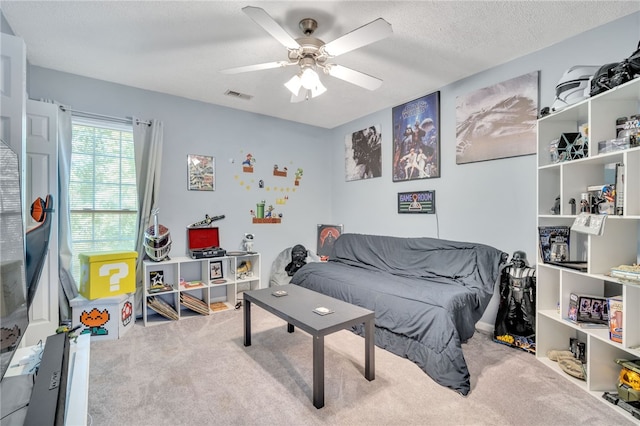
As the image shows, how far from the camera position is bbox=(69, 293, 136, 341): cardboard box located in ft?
8.75

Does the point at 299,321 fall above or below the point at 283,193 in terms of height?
below

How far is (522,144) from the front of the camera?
267 centimetres

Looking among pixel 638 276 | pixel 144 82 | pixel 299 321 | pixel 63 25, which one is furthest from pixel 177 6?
pixel 638 276

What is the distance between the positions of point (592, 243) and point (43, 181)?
3.91 m

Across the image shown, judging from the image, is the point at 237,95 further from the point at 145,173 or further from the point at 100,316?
the point at 100,316

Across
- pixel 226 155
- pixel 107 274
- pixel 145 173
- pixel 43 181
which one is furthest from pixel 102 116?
pixel 107 274

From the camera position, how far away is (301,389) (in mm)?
1966

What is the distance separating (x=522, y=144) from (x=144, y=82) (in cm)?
362

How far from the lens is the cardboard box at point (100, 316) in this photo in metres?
2.67

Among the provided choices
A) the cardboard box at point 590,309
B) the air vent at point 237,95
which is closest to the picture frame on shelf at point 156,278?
the air vent at point 237,95

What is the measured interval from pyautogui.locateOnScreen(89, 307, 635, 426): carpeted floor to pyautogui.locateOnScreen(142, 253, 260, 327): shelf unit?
1.92 feet

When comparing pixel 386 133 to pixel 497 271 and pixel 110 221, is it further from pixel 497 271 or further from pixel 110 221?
pixel 110 221

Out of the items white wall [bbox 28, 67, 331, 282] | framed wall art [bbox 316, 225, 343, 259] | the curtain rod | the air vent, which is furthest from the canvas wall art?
the curtain rod

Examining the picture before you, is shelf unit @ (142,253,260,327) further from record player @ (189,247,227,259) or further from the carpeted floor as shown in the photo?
the carpeted floor
